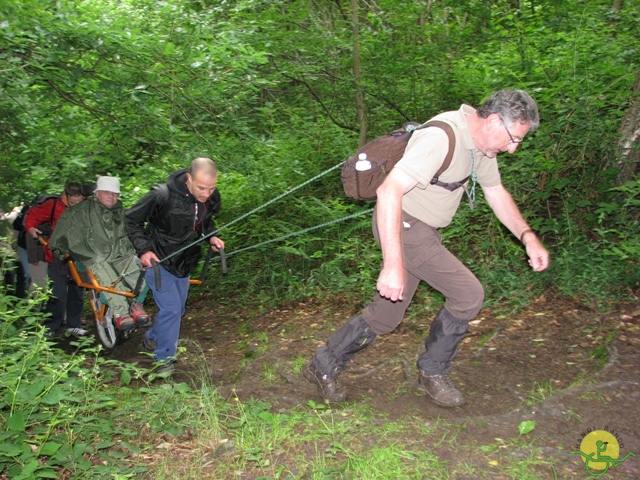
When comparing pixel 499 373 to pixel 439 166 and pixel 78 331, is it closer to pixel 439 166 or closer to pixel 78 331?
pixel 439 166

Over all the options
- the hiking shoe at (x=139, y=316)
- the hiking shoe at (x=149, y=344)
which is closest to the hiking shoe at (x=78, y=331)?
the hiking shoe at (x=139, y=316)

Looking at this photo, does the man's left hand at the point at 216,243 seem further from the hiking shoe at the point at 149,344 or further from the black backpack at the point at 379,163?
the black backpack at the point at 379,163

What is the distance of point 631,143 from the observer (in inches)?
247

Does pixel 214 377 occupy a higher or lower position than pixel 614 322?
lower

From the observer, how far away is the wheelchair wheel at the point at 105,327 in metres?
6.57

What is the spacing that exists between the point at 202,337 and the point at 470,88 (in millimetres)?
5712

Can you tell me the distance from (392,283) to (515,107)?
47.7 inches

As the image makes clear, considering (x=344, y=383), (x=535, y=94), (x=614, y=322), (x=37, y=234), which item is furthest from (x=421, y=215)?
(x=37, y=234)

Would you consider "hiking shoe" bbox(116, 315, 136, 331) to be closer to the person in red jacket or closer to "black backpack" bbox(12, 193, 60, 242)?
the person in red jacket

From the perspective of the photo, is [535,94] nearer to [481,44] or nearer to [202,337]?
[481,44]

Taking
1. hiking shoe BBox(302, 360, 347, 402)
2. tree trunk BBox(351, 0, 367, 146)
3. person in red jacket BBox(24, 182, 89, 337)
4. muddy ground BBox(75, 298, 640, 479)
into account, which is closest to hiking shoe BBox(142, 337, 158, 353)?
muddy ground BBox(75, 298, 640, 479)

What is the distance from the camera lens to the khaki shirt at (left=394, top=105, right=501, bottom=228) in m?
3.24

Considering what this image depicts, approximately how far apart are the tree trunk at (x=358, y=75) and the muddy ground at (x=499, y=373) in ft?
13.0

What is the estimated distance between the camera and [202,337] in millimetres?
6891
